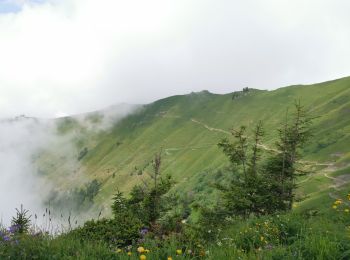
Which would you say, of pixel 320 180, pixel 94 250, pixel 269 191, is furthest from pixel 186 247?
pixel 320 180

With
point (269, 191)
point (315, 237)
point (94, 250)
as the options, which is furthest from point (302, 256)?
point (269, 191)

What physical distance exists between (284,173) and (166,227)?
2366 cm

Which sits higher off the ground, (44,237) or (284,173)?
(44,237)

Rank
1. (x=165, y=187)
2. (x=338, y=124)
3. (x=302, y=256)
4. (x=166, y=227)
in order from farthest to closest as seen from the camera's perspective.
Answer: (x=338, y=124)
(x=165, y=187)
(x=166, y=227)
(x=302, y=256)

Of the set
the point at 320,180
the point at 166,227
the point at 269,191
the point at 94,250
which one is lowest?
the point at 320,180

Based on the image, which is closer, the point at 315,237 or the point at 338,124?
the point at 315,237

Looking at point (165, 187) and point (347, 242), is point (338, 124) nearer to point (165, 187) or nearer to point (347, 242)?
point (165, 187)

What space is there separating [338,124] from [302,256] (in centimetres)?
14836

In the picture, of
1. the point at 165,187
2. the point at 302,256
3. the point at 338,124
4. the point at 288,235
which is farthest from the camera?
the point at 338,124

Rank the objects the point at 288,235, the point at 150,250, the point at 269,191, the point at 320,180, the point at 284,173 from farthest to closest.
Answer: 1. the point at 320,180
2. the point at 284,173
3. the point at 269,191
4. the point at 288,235
5. the point at 150,250

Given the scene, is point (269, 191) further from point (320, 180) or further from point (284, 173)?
point (320, 180)

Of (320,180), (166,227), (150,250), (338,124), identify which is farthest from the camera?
(338,124)

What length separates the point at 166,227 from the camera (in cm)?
1084

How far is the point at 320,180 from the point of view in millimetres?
81312
